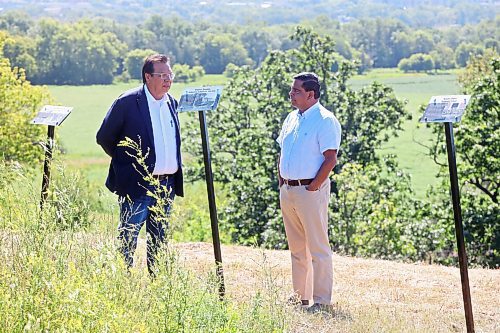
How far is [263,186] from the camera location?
22469mm

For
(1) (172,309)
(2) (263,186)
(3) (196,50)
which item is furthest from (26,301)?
(3) (196,50)

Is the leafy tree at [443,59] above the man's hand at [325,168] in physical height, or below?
below

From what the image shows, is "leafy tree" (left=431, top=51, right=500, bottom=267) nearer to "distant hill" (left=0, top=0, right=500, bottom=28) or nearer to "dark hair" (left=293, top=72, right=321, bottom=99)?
"dark hair" (left=293, top=72, right=321, bottom=99)

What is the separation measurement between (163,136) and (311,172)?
3.63 feet

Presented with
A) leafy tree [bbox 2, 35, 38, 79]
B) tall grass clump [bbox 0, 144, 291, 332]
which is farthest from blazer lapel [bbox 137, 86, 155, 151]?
leafy tree [bbox 2, 35, 38, 79]

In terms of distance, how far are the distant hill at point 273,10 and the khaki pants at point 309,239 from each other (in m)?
148

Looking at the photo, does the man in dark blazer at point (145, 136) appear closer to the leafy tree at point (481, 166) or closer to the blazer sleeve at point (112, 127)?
the blazer sleeve at point (112, 127)

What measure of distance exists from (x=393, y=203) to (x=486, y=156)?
241 centimetres

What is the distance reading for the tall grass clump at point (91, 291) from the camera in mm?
3557

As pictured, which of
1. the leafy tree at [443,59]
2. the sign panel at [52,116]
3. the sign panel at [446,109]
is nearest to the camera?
the sign panel at [446,109]

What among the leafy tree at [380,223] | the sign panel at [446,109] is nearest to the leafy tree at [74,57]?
the leafy tree at [380,223]

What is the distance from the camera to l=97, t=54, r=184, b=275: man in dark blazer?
19.3 ft

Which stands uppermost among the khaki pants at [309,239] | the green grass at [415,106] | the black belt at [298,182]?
the black belt at [298,182]

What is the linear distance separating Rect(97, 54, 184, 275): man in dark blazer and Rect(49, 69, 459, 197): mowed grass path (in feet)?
140
